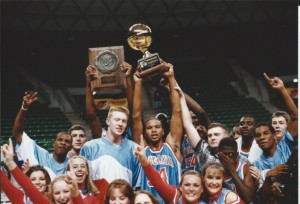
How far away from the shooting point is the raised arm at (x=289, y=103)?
4.85 meters

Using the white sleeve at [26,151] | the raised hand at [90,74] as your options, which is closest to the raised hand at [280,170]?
the raised hand at [90,74]

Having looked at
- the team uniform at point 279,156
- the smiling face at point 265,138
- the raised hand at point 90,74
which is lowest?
the team uniform at point 279,156

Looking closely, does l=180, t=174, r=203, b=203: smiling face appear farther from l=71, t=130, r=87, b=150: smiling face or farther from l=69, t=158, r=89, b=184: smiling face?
l=71, t=130, r=87, b=150: smiling face

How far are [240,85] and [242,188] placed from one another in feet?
42.4

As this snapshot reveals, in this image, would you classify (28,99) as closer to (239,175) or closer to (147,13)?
(239,175)

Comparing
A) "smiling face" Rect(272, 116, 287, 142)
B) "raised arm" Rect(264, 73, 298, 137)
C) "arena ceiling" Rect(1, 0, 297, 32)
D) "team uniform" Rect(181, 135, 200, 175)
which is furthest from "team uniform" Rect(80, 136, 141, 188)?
"arena ceiling" Rect(1, 0, 297, 32)

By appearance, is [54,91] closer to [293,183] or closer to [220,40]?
[220,40]

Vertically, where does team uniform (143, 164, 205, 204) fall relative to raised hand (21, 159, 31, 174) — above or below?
below

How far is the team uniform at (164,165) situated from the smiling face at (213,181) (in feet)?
2.15

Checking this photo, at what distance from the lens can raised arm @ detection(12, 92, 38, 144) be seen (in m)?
4.89

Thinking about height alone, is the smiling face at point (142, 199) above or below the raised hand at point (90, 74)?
below

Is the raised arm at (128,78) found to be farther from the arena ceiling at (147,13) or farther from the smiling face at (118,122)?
the arena ceiling at (147,13)

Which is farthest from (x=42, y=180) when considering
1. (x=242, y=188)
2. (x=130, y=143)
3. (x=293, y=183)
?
(x=293, y=183)

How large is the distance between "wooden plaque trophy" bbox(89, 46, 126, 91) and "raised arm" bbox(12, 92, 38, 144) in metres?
0.60
